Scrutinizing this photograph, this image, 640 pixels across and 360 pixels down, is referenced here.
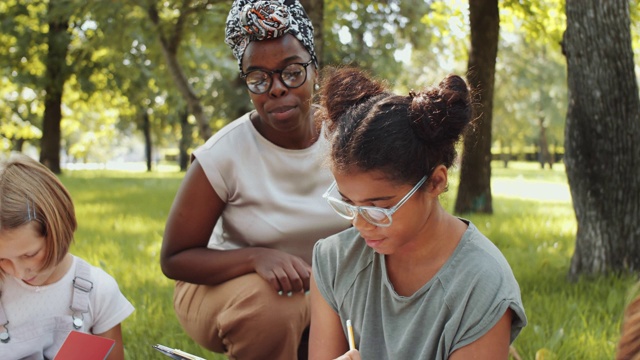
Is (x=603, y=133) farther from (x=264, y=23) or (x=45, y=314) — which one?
(x=45, y=314)

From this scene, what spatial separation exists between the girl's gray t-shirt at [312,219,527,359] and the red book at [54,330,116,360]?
71 centimetres

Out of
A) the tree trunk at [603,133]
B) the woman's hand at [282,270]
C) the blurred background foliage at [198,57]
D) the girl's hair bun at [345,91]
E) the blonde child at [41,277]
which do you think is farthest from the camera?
the blurred background foliage at [198,57]

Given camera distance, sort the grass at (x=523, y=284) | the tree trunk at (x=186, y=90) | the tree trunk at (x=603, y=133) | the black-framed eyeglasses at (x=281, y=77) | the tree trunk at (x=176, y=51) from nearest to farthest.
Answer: the black-framed eyeglasses at (x=281, y=77), the grass at (x=523, y=284), the tree trunk at (x=603, y=133), the tree trunk at (x=176, y=51), the tree trunk at (x=186, y=90)

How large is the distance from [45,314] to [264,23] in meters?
1.33

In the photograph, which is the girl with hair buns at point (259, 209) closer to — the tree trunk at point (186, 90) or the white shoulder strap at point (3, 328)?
the white shoulder strap at point (3, 328)

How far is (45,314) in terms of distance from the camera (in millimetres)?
2598

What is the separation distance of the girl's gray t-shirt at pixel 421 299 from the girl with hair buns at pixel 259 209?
0.44 m

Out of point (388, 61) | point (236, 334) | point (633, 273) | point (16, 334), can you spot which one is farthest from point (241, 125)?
point (388, 61)

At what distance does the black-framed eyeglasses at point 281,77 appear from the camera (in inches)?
Answer: 111

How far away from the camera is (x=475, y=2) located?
7566 millimetres

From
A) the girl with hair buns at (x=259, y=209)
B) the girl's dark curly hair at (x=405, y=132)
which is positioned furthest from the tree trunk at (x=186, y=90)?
the girl's dark curly hair at (x=405, y=132)

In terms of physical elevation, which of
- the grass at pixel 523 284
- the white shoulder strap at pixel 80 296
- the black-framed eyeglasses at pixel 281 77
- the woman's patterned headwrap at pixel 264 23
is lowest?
the grass at pixel 523 284

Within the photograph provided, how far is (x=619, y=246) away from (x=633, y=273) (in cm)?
18

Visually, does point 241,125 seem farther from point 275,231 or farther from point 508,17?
point 508,17
